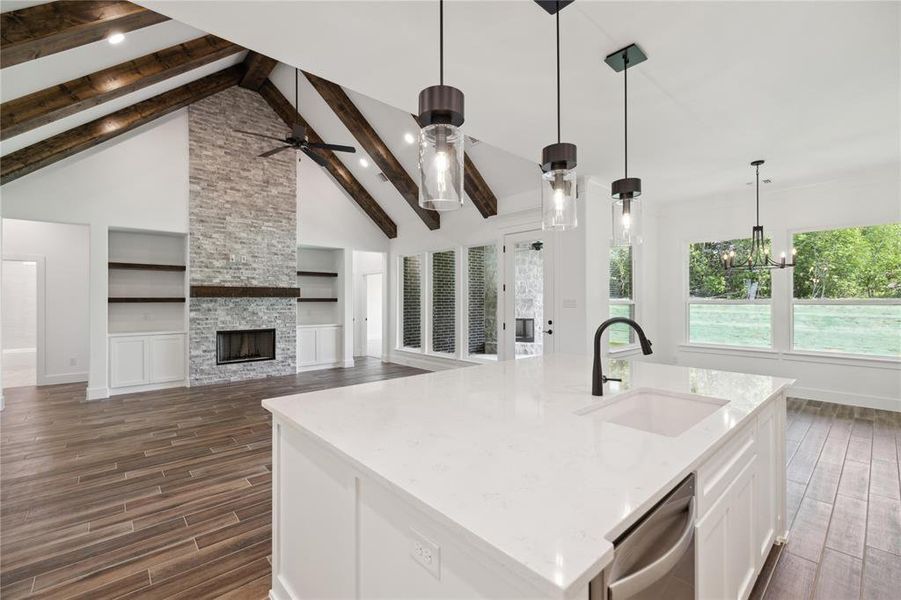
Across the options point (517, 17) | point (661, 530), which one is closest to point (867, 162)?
point (517, 17)

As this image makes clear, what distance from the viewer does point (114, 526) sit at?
2344 millimetres

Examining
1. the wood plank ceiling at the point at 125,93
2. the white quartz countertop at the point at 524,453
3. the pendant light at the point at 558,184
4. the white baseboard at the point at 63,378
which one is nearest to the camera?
the white quartz countertop at the point at 524,453

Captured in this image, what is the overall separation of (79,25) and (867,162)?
7217 mm

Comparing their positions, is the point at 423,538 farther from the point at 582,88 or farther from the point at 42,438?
the point at 42,438

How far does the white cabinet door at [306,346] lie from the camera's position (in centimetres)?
734

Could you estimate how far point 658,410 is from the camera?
198 cm

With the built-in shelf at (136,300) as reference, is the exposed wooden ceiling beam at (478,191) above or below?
above

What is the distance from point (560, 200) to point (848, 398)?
532cm

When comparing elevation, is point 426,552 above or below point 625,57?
below

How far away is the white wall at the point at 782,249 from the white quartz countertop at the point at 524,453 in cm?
404

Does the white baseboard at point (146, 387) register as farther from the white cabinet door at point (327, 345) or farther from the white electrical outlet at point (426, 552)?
the white electrical outlet at point (426, 552)

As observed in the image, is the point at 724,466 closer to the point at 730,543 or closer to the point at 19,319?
the point at 730,543

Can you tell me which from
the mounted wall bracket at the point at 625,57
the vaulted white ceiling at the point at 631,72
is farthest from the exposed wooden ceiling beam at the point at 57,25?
the mounted wall bracket at the point at 625,57

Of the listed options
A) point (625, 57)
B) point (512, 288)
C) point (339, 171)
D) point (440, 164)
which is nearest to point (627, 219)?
point (625, 57)
